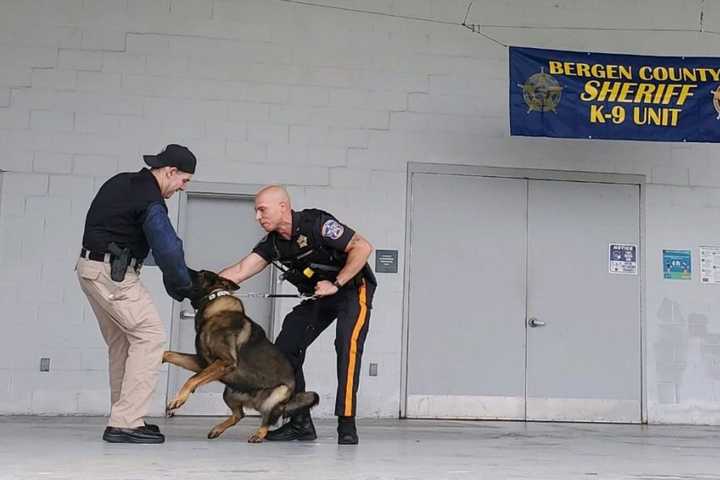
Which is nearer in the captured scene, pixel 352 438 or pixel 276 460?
pixel 276 460

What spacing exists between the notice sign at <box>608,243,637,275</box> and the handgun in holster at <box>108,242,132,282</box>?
525 cm

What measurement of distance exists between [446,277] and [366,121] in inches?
64.6

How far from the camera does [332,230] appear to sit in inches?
215

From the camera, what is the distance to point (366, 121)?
8609 mm

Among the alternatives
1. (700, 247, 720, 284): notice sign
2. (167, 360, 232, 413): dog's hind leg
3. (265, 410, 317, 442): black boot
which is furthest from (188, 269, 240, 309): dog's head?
(700, 247, 720, 284): notice sign

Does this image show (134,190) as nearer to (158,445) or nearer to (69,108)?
(158,445)

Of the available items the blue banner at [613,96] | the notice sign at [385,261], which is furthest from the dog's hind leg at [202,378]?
the blue banner at [613,96]

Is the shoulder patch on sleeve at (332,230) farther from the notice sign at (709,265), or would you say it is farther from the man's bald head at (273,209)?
the notice sign at (709,265)

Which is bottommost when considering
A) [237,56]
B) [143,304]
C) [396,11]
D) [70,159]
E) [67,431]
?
[67,431]

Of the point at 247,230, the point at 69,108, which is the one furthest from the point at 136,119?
the point at 247,230

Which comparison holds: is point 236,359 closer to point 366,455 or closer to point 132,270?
point 132,270

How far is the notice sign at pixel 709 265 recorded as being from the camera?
8.91 m

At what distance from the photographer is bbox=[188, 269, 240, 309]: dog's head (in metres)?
5.35

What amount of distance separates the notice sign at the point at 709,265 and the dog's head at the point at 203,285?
539 cm
